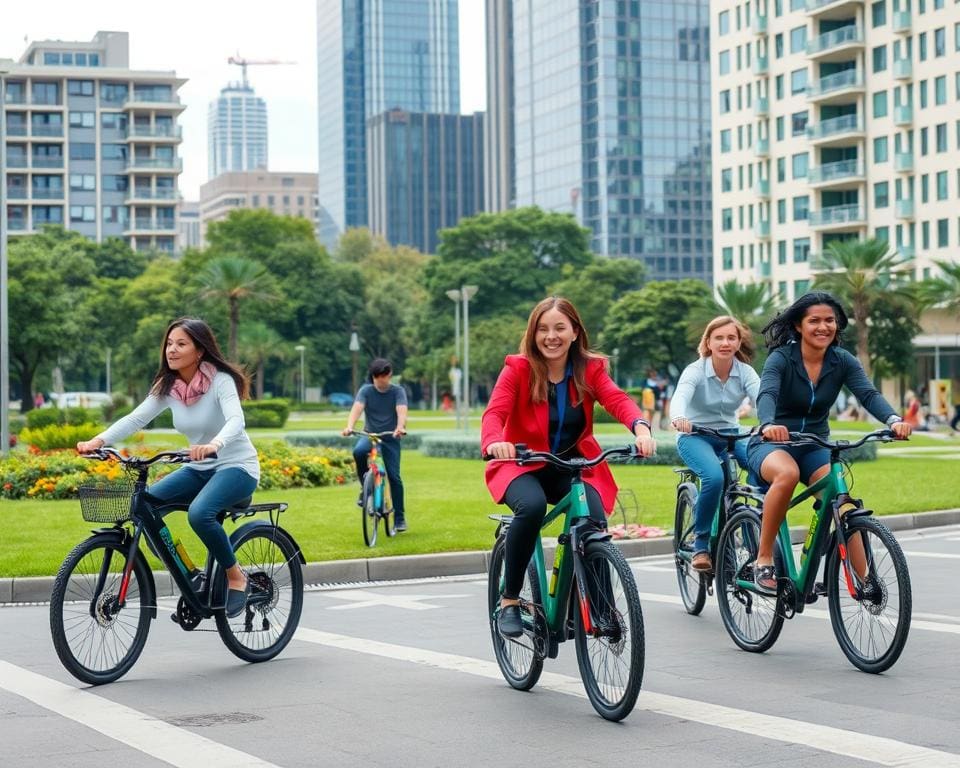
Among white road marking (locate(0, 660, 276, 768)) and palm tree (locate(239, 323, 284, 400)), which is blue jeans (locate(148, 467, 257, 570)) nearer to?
white road marking (locate(0, 660, 276, 768))

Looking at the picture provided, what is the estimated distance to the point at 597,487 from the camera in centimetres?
695

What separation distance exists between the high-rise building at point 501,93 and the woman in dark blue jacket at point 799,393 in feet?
601

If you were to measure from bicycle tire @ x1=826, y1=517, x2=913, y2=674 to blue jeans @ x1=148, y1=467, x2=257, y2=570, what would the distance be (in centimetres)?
300

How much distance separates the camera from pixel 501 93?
19462cm

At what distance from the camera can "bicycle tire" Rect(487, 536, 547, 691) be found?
23.4 ft

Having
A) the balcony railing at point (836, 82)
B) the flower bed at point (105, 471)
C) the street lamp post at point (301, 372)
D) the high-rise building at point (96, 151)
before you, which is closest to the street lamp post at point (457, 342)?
the street lamp post at point (301, 372)

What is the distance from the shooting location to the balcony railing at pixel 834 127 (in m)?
84.3

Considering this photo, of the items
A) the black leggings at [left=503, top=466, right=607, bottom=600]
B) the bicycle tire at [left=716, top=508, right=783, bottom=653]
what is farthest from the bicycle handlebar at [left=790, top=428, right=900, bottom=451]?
the black leggings at [left=503, top=466, right=607, bottom=600]

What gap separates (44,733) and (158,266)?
308 ft

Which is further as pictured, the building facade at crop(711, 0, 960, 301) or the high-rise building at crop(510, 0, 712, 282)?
the high-rise building at crop(510, 0, 712, 282)

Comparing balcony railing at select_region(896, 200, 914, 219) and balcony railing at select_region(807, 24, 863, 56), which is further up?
balcony railing at select_region(807, 24, 863, 56)

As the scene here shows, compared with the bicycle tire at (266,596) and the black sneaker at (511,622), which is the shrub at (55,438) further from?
the black sneaker at (511,622)

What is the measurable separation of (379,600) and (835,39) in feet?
258

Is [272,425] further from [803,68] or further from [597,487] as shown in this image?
[597,487]
